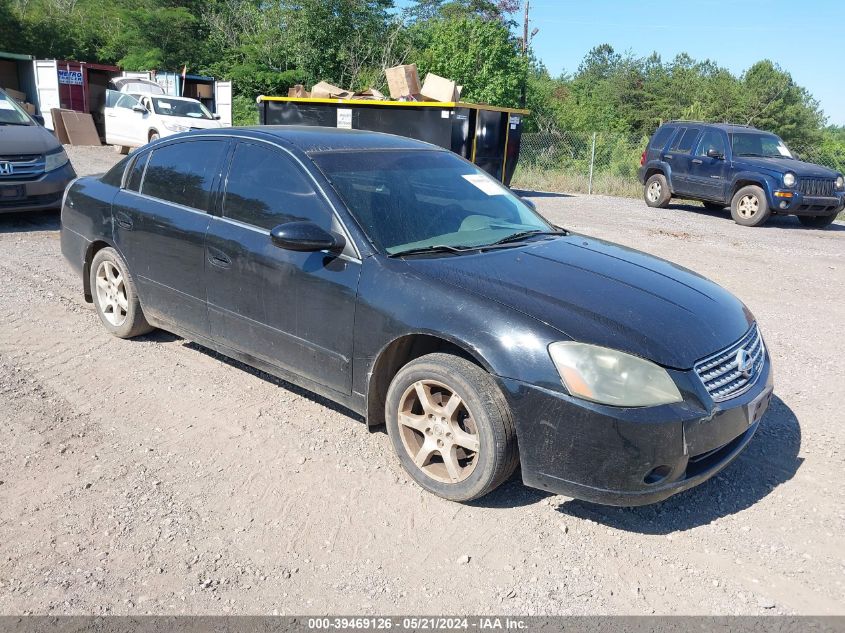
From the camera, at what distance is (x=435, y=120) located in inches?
547

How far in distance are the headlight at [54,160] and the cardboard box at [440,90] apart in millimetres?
7366

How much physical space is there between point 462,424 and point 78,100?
85.7ft

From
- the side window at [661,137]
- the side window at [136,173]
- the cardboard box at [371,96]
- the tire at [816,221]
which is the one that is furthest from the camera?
the side window at [661,137]

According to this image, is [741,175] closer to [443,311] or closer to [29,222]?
[29,222]

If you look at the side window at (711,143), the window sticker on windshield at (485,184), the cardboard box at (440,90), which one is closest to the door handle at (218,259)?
the window sticker on windshield at (485,184)

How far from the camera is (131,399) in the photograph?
14.3ft

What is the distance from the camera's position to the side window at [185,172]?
450 cm

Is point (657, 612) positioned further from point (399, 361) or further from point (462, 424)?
point (399, 361)

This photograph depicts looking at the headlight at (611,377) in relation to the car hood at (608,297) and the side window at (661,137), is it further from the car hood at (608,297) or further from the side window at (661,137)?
the side window at (661,137)

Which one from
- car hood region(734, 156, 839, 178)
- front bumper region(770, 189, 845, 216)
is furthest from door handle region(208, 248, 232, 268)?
car hood region(734, 156, 839, 178)

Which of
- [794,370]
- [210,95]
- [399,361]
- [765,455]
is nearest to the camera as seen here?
[399,361]

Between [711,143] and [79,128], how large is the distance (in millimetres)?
19463

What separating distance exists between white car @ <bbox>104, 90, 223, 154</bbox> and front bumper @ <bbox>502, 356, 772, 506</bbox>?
18014mm

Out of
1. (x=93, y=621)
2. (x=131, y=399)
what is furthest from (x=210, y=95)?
(x=93, y=621)
